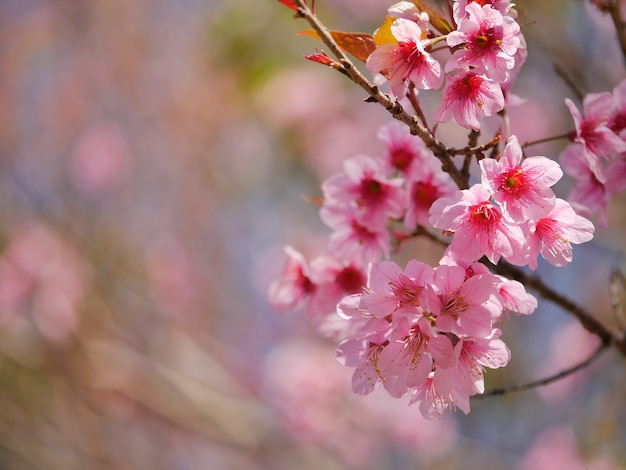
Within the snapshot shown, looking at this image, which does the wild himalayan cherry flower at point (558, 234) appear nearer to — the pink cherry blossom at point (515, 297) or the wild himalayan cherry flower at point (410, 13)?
the pink cherry blossom at point (515, 297)

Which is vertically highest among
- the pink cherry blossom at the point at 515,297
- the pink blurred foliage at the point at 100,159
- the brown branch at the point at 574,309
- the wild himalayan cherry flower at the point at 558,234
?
the wild himalayan cherry flower at the point at 558,234

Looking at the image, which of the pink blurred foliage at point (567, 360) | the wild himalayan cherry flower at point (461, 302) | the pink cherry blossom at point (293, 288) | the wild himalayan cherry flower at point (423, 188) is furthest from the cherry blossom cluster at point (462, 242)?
the pink blurred foliage at point (567, 360)

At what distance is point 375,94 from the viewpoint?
712 mm

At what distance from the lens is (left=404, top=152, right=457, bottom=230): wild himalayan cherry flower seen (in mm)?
935

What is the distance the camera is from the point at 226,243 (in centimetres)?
395

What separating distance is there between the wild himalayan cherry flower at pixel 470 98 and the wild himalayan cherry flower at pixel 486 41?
12mm

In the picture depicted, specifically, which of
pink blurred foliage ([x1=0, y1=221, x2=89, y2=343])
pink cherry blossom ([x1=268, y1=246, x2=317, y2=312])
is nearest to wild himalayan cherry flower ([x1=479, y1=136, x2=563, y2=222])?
pink cherry blossom ([x1=268, y1=246, x2=317, y2=312])

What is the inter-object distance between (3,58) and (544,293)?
3.59 metres

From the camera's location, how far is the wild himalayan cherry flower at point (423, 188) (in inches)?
36.8

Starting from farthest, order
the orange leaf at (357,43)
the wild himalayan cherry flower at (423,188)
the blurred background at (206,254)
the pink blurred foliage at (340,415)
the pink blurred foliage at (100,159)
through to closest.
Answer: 1. the pink blurred foliage at (100,159)
2. the pink blurred foliage at (340,415)
3. the blurred background at (206,254)
4. the wild himalayan cherry flower at (423,188)
5. the orange leaf at (357,43)

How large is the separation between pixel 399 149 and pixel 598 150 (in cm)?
28

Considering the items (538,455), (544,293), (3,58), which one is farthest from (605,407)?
(3,58)

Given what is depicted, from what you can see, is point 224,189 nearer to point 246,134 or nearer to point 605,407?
point 246,134

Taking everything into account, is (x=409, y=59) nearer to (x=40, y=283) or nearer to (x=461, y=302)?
(x=461, y=302)
